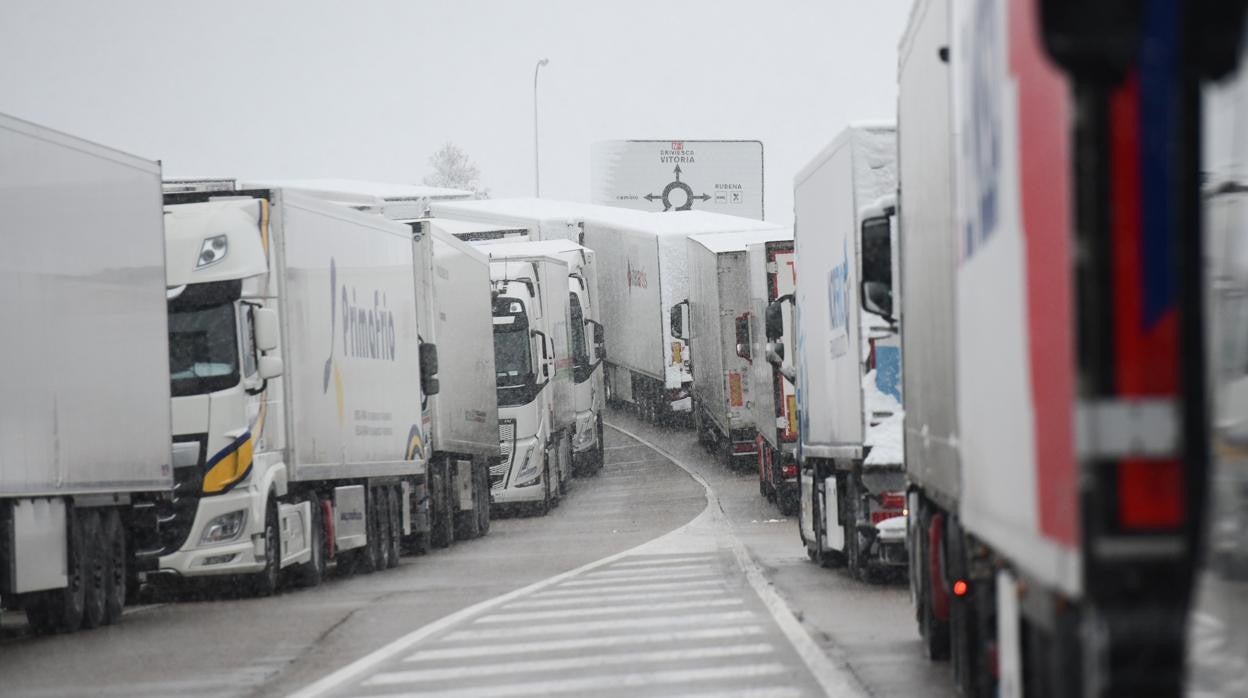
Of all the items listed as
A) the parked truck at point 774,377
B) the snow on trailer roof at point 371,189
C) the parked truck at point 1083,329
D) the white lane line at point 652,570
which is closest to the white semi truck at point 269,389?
the white lane line at point 652,570

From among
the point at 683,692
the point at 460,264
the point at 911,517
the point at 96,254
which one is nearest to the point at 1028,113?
the point at 683,692

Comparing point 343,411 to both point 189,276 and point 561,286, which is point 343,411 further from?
point 561,286

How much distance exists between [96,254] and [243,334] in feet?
8.46

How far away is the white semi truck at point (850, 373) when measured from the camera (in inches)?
656

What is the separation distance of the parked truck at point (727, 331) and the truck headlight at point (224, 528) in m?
13.5

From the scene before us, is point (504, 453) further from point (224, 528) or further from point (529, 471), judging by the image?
point (224, 528)

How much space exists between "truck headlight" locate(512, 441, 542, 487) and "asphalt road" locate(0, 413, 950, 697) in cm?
900

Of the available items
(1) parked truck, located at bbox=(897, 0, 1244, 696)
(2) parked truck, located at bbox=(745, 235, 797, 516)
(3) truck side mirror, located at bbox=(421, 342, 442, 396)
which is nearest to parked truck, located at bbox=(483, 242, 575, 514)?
(2) parked truck, located at bbox=(745, 235, 797, 516)

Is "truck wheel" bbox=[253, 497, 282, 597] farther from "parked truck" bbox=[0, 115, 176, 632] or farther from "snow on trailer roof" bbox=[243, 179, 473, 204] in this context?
"snow on trailer roof" bbox=[243, 179, 473, 204]

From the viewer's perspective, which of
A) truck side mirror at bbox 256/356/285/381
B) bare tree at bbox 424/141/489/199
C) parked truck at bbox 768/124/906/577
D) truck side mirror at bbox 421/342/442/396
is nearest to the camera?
parked truck at bbox 768/124/906/577

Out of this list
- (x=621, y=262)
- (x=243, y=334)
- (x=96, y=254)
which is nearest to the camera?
(x=96, y=254)

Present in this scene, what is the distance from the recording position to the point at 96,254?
1677 centimetres

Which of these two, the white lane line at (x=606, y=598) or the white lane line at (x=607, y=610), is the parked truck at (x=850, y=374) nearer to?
the white lane line at (x=606, y=598)

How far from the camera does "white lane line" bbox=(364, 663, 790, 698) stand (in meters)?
11.4
